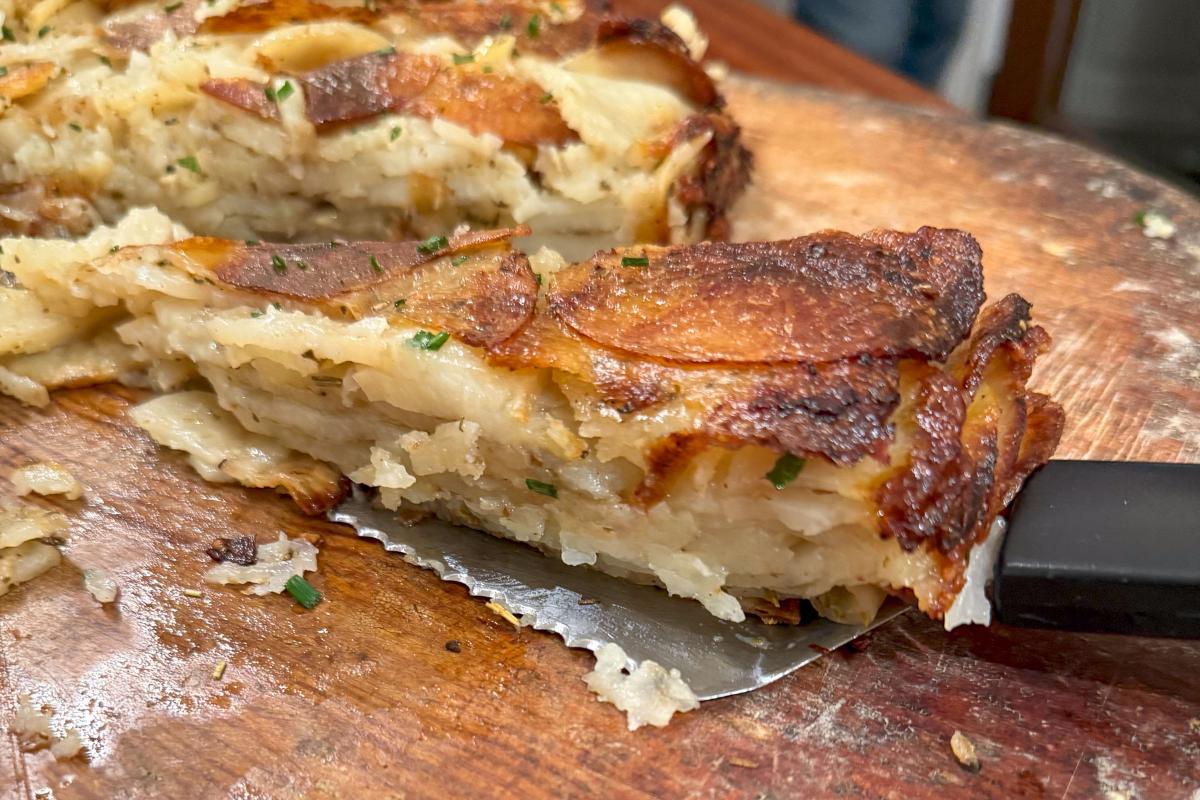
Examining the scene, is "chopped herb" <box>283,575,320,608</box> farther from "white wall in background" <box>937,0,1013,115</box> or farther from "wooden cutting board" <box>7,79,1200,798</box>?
"white wall in background" <box>937,0,1013,115</box>

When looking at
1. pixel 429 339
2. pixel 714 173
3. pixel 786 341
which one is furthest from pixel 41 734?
pixel 714 173

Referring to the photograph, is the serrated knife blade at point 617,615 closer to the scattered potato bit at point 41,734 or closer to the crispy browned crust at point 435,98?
the scattered potato bit at point 41,734

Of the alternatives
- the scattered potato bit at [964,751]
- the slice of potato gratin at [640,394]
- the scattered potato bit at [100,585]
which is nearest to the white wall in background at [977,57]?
the slice of potato gratin at [640,394]

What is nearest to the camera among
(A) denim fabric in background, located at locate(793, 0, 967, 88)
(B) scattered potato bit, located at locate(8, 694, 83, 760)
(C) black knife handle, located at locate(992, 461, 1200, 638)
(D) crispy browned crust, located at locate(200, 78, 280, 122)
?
(C) black knife handle, located at locate(992, 461, 1200, 638)

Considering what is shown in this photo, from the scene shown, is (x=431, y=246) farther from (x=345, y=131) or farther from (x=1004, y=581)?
(x=1004, y=581)

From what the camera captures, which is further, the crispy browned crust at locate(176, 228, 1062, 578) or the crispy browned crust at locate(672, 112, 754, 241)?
the crispy browned crust at locate(672, 112, 754, 241)

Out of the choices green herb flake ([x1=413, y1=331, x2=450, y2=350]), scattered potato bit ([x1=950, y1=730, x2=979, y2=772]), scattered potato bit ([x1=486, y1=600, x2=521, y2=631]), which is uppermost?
green herb flake ([x1=413, y1=331, x2=450, y2=350])

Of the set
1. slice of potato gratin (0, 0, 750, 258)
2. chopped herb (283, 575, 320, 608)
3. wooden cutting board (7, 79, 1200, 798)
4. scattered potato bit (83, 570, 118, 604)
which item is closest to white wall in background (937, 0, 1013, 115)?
slice of potato gratin (0, 0, 750, 258)
